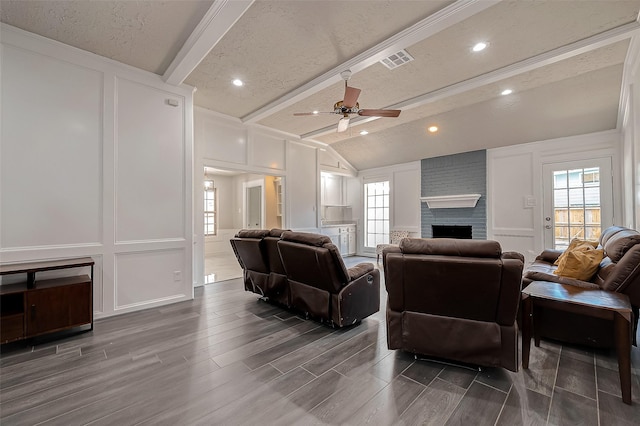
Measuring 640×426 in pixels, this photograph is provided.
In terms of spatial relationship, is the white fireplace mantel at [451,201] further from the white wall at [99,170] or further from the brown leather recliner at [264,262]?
the white wall at [99,170]

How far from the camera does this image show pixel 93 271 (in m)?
3.19

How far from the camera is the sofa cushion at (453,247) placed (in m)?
1.91

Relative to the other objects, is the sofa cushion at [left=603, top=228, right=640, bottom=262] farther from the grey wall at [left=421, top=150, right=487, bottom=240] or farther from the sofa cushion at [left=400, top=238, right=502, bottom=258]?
the grey wall at [left=421, top=150, right=487, bottom=240]

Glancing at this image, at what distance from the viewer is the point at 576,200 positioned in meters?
4.99

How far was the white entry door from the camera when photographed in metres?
4.73

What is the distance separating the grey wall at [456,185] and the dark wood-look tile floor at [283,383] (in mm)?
3962

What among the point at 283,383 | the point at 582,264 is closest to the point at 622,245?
the point at 582,264

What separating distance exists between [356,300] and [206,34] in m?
3.18

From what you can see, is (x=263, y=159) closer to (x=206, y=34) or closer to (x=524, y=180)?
(x=206, y=34)

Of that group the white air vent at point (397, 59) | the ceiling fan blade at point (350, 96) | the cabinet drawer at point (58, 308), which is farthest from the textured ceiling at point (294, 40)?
the cabinet drawer at point (58, 308)

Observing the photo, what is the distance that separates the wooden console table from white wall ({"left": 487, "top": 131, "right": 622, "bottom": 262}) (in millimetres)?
6974

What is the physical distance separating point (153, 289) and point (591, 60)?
259 inches

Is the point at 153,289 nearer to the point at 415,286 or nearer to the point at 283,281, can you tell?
the point at 283,281

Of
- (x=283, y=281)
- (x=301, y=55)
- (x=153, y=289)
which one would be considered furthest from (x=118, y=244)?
(x=301, y=55)
